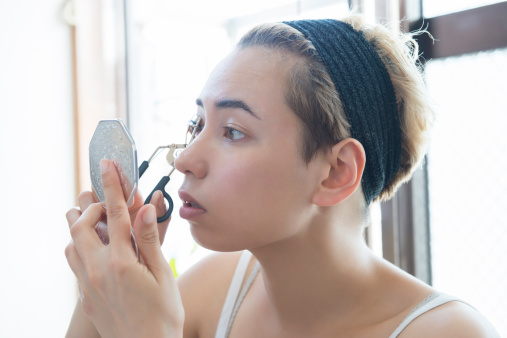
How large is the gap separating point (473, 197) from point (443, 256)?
20cm

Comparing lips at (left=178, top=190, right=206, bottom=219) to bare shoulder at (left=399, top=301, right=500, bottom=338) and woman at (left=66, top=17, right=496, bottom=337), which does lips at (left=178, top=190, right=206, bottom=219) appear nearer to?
woman at (left=66, top=17, right=496, bottom=337)

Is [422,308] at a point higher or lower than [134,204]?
lower

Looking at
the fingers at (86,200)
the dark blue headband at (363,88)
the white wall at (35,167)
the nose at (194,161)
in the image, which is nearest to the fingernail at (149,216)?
the nose at (194,161)

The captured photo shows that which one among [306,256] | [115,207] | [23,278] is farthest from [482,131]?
[23,278]

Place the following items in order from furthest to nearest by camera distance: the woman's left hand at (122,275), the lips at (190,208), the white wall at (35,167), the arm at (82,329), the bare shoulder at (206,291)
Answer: the white wall at (35,167) → the bare shoulder at (206,291) → the arm at (82,329) → the lips at (190,208) → the woman's left hand at (122,275)

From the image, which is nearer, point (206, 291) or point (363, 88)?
point (363, 88)

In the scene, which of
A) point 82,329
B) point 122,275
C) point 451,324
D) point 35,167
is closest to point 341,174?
point 451,324

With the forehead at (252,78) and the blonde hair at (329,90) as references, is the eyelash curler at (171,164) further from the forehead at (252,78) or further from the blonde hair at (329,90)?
the blonde hair at (329,90)

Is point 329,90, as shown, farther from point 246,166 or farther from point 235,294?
point 235,294

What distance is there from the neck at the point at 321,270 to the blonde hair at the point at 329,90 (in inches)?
6.5

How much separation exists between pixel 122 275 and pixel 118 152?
0.19m

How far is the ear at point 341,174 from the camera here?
814mm

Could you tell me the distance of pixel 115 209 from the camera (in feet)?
2.30

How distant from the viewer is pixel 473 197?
1.30 meters
